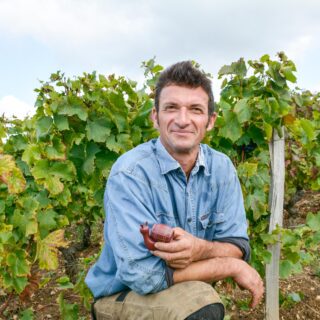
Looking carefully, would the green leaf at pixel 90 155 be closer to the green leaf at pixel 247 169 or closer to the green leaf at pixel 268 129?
the green leaf at pixel 247 169

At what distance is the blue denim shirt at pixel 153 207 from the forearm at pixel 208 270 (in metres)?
0.10

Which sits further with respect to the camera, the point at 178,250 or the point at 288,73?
the point at 288,73

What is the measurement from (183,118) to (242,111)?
92 cm

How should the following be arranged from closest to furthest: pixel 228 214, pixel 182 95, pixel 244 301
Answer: pixel 182 95 → pixel 228 214 → pixel 244 301

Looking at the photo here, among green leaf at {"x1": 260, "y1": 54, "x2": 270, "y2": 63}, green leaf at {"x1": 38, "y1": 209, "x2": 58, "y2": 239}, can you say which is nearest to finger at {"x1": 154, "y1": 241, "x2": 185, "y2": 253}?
green leaf at {"x1": 38, "y1": 209, "x2": 58, "y2": 239}

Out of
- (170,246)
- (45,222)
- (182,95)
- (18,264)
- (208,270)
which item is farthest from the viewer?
(45,222)

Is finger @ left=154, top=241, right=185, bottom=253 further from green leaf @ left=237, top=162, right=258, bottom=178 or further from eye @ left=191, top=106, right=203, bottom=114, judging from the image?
green leaf @ left=237, top=162, right=258, bottom=178

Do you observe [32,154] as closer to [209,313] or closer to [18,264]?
[18,264]

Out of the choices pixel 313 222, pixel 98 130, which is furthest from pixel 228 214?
pixel 313 222

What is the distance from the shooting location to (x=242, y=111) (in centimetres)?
326

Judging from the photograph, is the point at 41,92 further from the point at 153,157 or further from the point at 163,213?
the point at 163,213

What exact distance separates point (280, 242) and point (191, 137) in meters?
1.53

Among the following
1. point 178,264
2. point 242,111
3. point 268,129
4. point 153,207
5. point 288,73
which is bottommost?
point 178,264

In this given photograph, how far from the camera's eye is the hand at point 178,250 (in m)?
2.07
